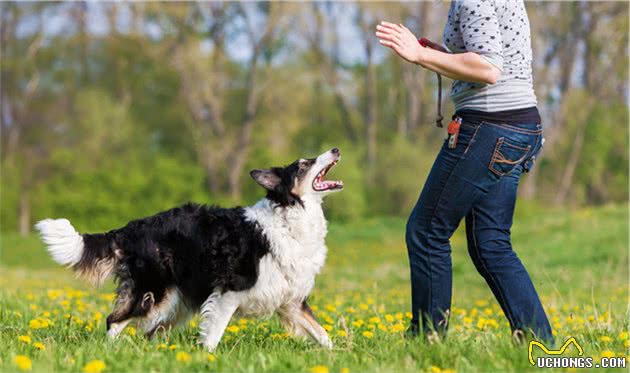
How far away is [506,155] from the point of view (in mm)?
4070

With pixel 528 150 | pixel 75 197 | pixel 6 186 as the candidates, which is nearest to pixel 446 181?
pixel 528 150

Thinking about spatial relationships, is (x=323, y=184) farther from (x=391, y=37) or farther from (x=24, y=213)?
(x=24, y=213)

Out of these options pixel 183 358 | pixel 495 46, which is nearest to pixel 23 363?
pixel 183 358

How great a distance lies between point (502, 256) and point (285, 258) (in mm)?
1370

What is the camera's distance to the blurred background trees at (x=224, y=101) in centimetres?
2667

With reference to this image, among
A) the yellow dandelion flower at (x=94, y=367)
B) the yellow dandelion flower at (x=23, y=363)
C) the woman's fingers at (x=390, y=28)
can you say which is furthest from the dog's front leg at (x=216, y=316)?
the woman's fingers at (x=390, y=28)

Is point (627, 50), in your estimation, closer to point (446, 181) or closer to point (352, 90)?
point (352, 90)

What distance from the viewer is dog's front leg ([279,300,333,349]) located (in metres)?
4.67

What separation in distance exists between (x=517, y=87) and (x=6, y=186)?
2740 cm

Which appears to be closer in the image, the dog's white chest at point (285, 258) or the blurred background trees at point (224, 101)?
the dog's white chest at point (285, 258)

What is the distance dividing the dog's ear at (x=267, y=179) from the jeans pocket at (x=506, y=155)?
1.48 m

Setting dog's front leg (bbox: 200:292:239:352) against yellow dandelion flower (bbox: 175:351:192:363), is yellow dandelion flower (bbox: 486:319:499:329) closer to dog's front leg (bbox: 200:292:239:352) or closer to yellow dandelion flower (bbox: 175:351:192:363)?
dog's front leg (bbox: 200:292:239:352)

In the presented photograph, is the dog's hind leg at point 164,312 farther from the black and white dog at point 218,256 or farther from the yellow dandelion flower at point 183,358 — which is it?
the yellow dandelion flower at point 183,358

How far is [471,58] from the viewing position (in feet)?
12.6
